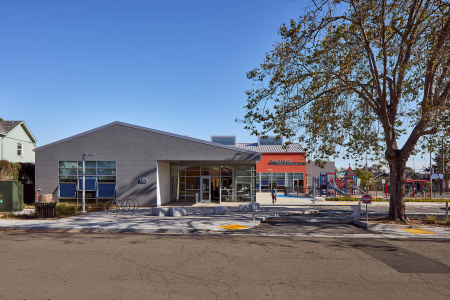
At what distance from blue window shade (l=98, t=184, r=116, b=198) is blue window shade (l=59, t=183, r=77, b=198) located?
1805 mm

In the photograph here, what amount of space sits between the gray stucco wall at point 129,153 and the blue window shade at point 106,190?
347mm

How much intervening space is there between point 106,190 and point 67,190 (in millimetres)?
2821

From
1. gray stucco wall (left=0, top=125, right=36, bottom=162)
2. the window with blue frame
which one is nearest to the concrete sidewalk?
the window with blue frame

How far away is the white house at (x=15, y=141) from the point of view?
105ft

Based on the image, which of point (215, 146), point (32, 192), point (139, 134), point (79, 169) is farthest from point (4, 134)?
point (215, 146)

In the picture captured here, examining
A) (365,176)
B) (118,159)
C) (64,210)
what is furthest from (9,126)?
(365,176)

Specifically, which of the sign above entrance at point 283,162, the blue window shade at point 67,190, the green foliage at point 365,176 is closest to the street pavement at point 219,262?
the blue window shade at point 67,190

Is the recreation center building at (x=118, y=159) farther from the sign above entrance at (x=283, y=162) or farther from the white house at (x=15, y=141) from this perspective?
the sign above entrance at (x=283, y=162)

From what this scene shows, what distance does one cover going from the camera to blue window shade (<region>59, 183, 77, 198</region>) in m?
22.3

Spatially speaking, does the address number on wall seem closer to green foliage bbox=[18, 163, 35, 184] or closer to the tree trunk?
green foliage bbox=[18, 163, 35, 184]

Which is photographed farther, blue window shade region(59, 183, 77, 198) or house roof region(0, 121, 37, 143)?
house roof region(0, 121, 37, 143)

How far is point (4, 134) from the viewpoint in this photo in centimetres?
3164

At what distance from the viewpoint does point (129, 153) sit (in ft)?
73.0

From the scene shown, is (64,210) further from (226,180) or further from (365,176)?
(365,176)
